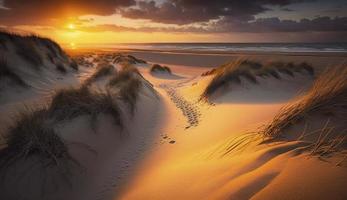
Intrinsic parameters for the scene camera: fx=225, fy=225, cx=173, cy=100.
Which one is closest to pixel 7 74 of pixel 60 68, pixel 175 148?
pixel 60 68

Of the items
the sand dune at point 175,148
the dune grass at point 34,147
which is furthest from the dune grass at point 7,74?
the dune grass at point 34,147

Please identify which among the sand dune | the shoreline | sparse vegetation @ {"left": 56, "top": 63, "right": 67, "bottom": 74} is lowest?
the sand dune

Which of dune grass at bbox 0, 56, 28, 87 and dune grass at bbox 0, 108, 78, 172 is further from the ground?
dune grass at bbox 0, 56, 28, 87

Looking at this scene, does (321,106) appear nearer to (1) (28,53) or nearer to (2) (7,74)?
(2) (7,74)

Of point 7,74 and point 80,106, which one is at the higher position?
point 7,74

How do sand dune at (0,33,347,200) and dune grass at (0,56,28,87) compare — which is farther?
dune grass at (0,56,28,87)

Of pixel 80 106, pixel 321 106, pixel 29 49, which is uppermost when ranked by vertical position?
pixel 29 49

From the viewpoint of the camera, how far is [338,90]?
9.45ft

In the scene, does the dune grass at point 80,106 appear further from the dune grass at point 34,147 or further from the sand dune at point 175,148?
the dune grass at point 34,147

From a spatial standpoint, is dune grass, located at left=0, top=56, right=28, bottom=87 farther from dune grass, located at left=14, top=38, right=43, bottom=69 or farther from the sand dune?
dune grass, located at left=14, top=38, right=43, bottom=69

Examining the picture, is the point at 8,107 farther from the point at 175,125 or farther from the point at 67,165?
the point at 175,125

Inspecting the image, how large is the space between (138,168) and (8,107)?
4.17 meters

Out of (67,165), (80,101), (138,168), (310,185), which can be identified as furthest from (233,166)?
(80,101)

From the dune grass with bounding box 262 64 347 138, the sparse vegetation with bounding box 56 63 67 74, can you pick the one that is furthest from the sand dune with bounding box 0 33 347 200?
the sparse vegetation with bounding box 56 63 67 74
